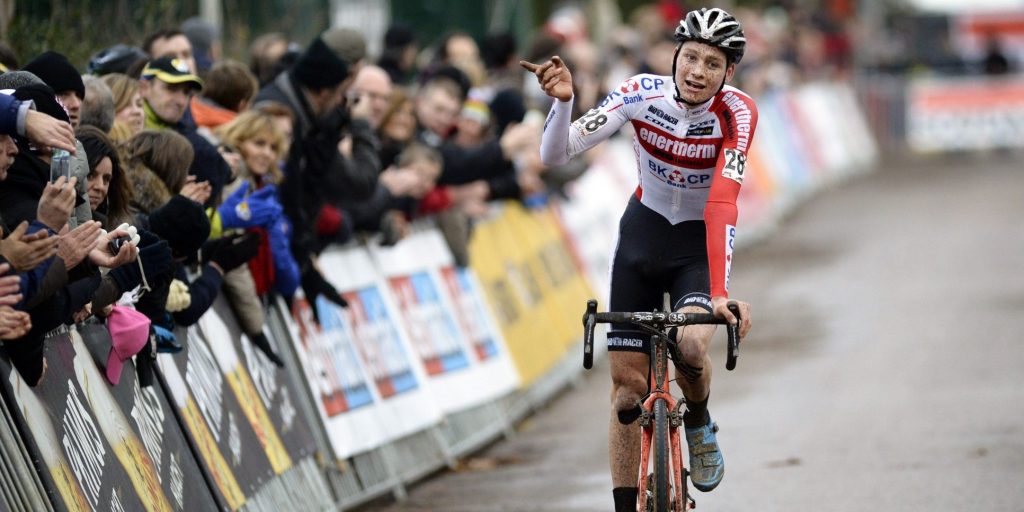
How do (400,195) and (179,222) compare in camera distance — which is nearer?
(179,222)

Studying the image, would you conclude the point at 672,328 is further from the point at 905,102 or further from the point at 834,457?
the point at 905,102

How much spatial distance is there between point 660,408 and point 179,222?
2095 mm

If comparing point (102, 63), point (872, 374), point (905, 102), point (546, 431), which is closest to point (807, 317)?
point (872, 374)

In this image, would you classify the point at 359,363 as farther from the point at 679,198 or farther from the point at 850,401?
the point at 850,401

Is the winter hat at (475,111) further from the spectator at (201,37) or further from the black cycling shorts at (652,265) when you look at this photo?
the black cycling shorts at (652,265)

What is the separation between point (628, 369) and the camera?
26.3ft

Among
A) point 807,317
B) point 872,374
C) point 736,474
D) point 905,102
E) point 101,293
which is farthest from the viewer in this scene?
point 905,102

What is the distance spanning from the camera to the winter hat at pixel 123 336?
22.7 feet

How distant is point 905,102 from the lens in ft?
130

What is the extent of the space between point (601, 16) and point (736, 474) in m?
19.5

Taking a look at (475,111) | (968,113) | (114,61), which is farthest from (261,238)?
(968,113)

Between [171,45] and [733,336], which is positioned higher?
[171,45]

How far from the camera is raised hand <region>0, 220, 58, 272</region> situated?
5.90 meters

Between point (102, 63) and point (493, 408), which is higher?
point (102, 63)
